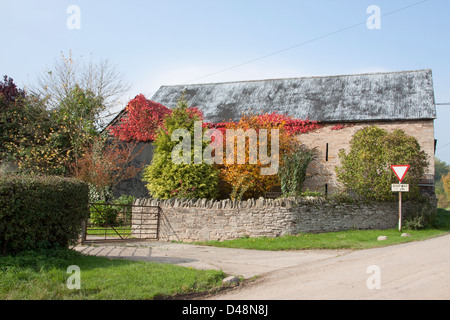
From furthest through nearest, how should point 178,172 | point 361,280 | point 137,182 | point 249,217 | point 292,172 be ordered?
1. point 137,182
2. point 292,172
3. point 178,172
4. point 249,217
5. point 361,280

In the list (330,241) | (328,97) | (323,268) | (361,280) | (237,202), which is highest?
(328,97)

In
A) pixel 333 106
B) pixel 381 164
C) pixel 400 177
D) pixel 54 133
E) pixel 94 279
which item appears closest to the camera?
pixel 94 279

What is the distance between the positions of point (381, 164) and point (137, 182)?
12.5 m

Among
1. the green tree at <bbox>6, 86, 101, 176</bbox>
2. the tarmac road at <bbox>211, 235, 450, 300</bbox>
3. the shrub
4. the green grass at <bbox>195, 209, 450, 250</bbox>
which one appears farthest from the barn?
the tarmac road at <bbox>211, 235, 450, 300</bbox>

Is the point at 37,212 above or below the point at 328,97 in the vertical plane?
below

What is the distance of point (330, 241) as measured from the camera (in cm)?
1203

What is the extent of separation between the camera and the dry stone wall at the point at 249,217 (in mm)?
13156

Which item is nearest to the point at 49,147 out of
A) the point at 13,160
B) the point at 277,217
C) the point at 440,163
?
the point at 13,160

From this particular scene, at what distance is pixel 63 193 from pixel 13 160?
626 inches

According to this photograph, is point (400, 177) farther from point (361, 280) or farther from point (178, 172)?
point (361, 280)

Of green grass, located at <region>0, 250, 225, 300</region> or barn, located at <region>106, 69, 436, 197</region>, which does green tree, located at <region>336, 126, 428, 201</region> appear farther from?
green grass, located at <region>0, 250, 225, 300</region>

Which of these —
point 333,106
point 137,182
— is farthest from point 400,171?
point 137,182
